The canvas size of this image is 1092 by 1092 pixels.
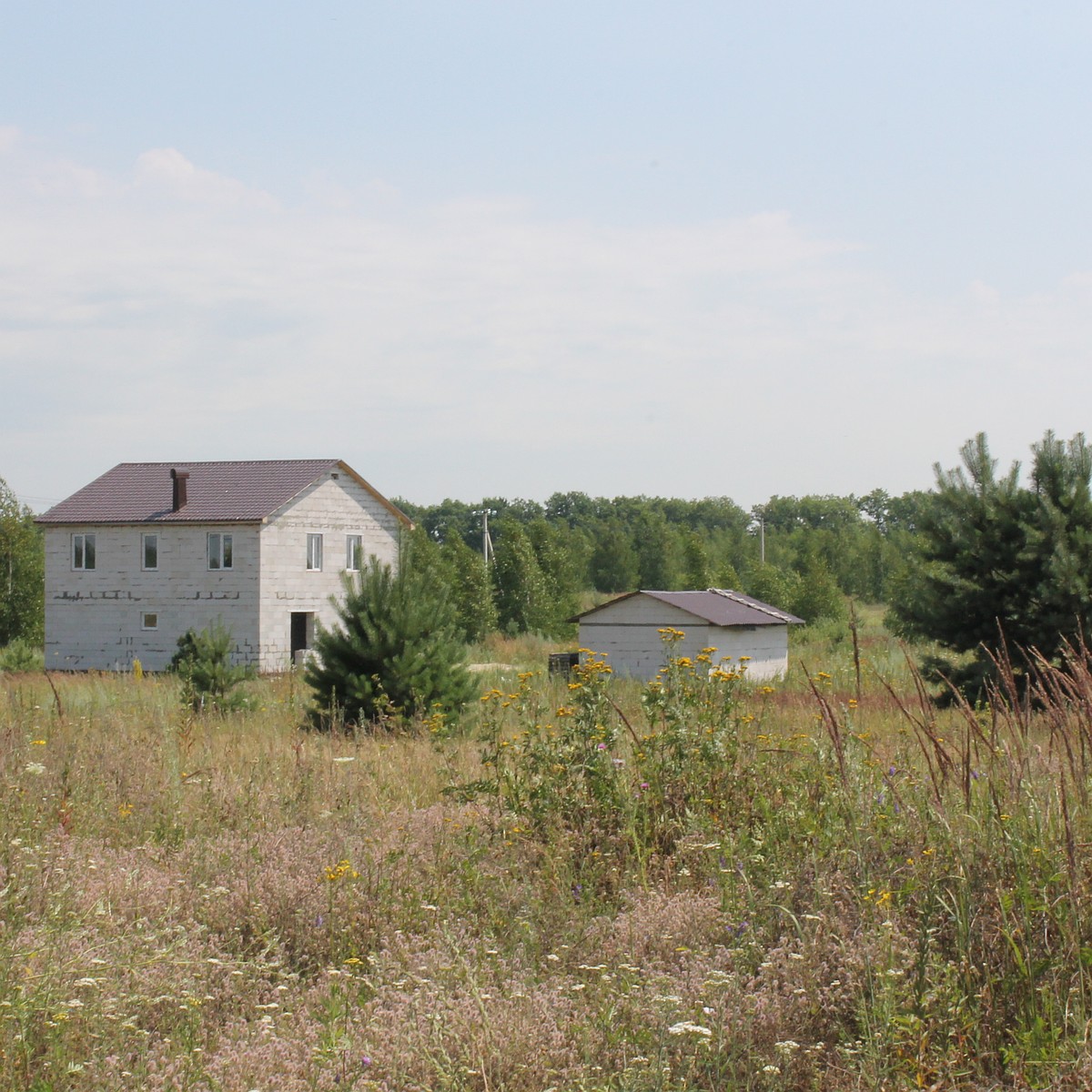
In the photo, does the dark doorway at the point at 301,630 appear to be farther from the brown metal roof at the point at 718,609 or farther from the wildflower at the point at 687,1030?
the wildflower at the point at 687,1030

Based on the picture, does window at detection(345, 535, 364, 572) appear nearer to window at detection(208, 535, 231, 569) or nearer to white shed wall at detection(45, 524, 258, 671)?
white shed wall at detection(45, 524, 258, 671)

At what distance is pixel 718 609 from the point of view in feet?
79.5

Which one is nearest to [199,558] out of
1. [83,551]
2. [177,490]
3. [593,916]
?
[177,490]

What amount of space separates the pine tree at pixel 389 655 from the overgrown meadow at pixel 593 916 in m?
6.06

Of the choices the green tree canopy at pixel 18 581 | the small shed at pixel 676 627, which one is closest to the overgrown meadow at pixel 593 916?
the small shed at pixel 676 627

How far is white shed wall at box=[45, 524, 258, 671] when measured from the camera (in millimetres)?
34094

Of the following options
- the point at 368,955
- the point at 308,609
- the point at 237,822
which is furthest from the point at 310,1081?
the point at 308,609

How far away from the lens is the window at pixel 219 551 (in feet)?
113

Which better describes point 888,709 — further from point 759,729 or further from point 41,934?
point 41,934

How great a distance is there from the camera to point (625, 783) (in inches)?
219

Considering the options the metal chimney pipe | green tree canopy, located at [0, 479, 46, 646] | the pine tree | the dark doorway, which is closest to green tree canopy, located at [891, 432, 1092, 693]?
the pine tree

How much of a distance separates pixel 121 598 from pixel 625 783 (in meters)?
33.1

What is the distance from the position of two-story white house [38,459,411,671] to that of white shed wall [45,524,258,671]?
0.03 metres

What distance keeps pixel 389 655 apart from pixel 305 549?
23513 millimetres
